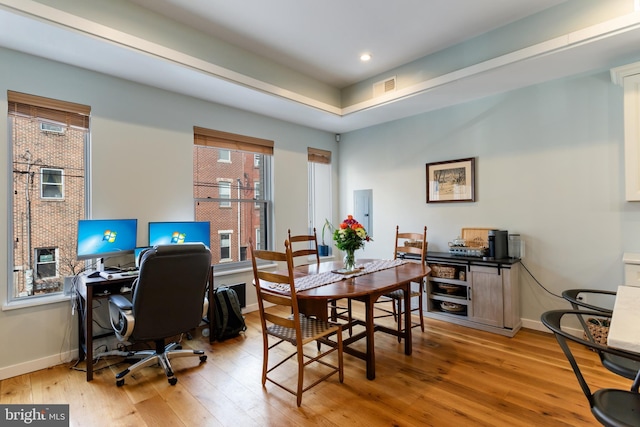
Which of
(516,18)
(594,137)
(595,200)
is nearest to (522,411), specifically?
(595,200)

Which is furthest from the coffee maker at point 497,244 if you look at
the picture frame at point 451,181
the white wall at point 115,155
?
the white wall at point 115,155

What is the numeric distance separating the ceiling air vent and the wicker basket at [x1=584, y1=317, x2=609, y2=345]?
3.12 metres

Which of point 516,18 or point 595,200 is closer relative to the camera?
point 516,18

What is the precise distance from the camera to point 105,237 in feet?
9.18

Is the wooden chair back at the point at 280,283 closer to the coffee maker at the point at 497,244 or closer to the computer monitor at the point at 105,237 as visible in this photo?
the computer monitor at the point at 105,237

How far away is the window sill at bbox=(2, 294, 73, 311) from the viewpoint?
2504 millimetres

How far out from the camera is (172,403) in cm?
214

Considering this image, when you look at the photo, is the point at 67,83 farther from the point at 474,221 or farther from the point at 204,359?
the point at 474,221

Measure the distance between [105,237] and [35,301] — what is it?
72 centimetres

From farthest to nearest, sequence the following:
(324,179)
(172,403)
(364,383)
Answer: (324,179) < (364,383) < (172,403)

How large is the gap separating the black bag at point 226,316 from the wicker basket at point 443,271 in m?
2.29

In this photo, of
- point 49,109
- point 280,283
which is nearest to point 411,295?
point 280,283

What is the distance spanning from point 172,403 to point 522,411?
91.7 inches

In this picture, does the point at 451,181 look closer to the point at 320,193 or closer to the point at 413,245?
the point at 413,245
